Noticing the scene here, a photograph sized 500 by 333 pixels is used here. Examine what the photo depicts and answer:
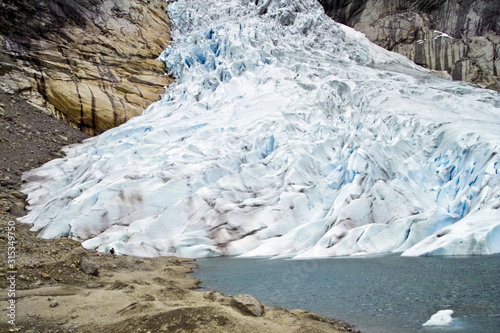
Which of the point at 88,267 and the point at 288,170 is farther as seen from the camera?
the point at 288,170

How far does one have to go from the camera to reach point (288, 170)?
397 inches

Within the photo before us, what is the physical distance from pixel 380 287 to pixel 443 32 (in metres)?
24.8

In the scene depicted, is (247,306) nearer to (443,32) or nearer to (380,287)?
(380,287)

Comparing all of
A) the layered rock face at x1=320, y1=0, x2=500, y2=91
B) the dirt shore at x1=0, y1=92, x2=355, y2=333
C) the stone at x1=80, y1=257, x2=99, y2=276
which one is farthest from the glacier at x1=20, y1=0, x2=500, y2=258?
the layered rock face at x1=320, y1=0, x2=500, y2=91

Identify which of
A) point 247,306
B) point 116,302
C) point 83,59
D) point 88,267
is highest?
point 247,306

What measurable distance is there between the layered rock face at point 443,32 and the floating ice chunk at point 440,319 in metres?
21.6

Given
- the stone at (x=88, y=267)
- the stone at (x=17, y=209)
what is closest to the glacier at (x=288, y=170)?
the stone at (x=17, y=209)

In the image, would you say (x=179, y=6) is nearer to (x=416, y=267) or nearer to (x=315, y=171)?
(x=315, y=171)

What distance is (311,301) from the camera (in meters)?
4.10

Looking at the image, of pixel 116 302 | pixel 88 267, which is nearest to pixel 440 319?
pixel 116 302

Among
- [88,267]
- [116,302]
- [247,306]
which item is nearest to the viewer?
[247,306]

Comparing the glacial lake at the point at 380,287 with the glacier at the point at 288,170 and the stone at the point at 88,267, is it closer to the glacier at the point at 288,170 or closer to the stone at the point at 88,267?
the glacier at the point at 288,170

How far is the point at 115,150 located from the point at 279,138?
559cm

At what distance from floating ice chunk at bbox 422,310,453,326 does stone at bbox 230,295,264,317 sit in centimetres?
139
